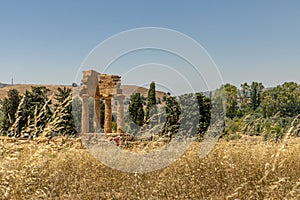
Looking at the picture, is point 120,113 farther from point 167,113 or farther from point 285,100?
point 285,100

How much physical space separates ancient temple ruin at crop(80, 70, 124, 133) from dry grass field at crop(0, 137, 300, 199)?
8733 millimetres

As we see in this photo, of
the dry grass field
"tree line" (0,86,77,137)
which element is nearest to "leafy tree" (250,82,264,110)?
"tree line" (0,86,77,137)

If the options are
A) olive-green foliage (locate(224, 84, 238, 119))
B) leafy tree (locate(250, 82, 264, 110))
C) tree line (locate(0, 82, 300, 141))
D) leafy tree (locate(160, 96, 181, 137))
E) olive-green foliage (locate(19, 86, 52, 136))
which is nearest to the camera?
olive-green foliage (locate(19, 86, 52, 136))

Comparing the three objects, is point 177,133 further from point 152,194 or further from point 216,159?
point 152,194

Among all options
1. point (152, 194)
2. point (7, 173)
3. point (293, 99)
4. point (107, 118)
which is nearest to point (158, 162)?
point (152, 194)

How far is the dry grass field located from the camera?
87.3 inches

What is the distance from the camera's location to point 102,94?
41.9 feet

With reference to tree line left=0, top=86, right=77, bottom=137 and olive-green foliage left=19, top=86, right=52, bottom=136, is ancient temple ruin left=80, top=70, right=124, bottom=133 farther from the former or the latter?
tree line left=0, top=86, right=77, bottom=137

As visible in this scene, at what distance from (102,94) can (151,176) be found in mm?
10185

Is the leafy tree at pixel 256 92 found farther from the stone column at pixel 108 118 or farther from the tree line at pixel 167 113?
the stone column at pixel 108 118

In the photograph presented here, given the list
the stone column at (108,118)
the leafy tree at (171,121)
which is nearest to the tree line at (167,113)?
the leafy tree at (171,121)

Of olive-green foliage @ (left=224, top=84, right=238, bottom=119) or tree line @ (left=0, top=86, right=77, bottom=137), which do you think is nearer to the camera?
tree line @ (left=0, top=86, right=77, bottom=137)

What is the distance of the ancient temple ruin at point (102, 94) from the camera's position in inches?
480

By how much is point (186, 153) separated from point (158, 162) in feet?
1.40
